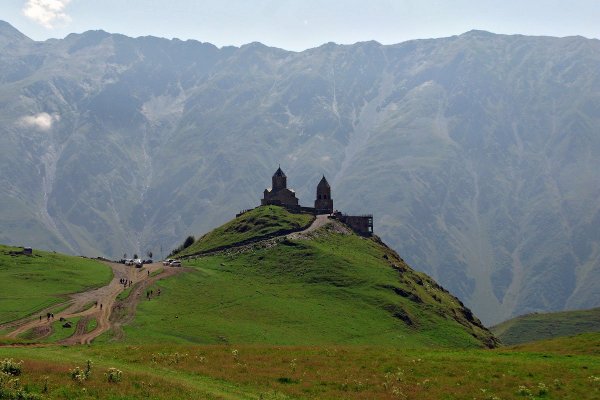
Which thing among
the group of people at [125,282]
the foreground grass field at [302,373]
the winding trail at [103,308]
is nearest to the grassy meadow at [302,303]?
the winding trail at [103,308]

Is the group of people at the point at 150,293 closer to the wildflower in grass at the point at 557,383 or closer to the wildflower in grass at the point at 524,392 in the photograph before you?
the wildflower in grass at the point at 557,383

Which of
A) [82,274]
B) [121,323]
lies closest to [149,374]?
[121,323]

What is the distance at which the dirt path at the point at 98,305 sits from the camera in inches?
3917

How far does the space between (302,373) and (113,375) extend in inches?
607

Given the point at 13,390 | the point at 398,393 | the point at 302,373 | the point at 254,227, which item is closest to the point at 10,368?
the point at 13,390

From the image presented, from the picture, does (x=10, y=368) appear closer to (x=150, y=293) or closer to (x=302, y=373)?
(x=302, y=373)

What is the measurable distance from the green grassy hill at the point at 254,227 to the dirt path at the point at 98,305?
26.4 meters

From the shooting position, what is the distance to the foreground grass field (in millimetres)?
48156

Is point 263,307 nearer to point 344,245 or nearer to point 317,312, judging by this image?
point 317,312

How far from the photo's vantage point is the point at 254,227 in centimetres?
18000

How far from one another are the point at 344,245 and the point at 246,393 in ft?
407

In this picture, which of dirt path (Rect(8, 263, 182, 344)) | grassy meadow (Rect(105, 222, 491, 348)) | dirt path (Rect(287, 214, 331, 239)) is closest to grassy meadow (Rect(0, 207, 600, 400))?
grassy meadow (Rect(105, 222, 491, 348))

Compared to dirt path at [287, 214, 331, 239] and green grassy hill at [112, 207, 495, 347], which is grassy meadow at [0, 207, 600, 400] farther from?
dirt path at [287, 214, 331, 239]

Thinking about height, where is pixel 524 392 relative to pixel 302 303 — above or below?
below
